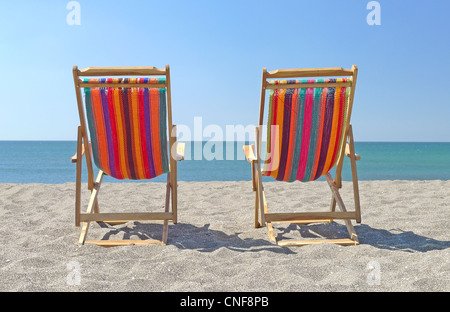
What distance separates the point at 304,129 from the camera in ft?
10.1

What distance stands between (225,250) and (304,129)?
1.04 m

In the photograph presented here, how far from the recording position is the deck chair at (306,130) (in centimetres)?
297

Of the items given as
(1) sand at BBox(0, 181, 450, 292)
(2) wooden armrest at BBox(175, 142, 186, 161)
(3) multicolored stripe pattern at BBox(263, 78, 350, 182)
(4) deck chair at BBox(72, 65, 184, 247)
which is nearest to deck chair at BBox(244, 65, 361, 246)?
(3) multicolored stripe pattern at BBox(263, 78, 350, 182)

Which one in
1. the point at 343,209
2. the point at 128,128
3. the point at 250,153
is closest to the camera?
the point at 128,128

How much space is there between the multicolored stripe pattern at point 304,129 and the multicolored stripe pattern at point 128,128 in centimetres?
79

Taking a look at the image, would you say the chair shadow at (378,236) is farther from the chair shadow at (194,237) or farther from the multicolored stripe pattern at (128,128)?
the multicolored stripe pattern at (128,128)

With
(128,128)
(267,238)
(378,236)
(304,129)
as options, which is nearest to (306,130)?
(304,129)

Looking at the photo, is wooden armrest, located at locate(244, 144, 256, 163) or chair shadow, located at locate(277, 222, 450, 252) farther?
wooden armrest, located at locate(244, 144, 256, 163)

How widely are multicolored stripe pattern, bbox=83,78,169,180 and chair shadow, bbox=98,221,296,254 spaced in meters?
0.53

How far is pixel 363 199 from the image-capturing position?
4797 mm

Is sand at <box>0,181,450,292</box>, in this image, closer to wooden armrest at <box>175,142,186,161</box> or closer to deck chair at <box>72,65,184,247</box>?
deck chair at <box>72,65,184,247</box>

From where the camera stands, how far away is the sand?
7.13ft

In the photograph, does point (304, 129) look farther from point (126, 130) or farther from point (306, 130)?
point (126, 130)
